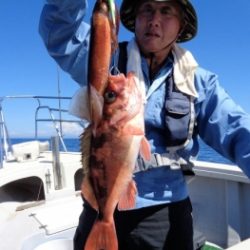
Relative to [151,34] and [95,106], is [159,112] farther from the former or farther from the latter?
[95,106]

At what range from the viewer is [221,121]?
80.0 inches

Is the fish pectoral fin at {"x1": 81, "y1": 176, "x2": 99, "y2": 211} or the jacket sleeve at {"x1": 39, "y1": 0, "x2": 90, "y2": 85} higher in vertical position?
the jacket sleeve at {"x1": 39, "y1": 0, "x2": 90, "y2": 85}

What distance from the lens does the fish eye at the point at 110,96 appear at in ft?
4.56

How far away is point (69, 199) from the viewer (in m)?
4.61

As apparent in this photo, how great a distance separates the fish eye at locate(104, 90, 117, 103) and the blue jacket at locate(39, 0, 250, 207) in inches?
23.3

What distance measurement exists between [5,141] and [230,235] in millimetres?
3894

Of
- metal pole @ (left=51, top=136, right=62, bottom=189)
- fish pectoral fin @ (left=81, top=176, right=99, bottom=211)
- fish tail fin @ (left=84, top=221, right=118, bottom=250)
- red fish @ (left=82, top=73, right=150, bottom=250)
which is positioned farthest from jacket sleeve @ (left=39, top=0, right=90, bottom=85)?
metal pole @ (left=51, top=136, right=62, bottom=189)

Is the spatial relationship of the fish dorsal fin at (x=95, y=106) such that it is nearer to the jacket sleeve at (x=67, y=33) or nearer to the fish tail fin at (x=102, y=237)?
the fish tail fin at (x=102, y=237)

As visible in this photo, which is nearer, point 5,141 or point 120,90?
point 120,90

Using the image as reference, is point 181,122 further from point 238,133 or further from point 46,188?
point 46,188

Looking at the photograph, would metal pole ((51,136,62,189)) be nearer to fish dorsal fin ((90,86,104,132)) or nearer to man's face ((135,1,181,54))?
man's face ((135,1,181,54))

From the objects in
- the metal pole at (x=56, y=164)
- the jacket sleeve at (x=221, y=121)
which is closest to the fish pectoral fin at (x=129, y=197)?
the jacket sleeve at (x=221, y=121)

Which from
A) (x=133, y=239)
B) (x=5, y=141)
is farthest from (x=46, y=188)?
(x=133, y=239)

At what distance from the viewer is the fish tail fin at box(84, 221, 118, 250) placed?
4.83 feet
